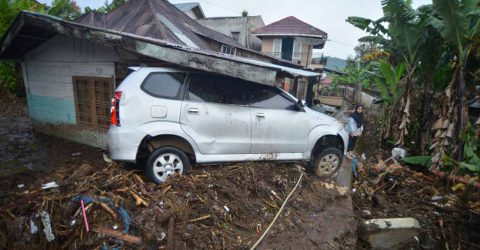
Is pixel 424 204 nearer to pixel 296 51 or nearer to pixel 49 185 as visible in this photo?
pixel 49 185

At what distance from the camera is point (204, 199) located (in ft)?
11.5

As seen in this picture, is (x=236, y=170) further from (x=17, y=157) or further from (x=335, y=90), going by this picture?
(x=335, y=90)

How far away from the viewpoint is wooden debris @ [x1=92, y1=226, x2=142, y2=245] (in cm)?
268

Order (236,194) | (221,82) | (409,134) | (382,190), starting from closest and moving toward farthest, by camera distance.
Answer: (236,194) < (221,82) < (382,190) < (409,134)

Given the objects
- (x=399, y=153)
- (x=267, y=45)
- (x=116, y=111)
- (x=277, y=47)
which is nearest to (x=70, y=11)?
(x=267, y=45)

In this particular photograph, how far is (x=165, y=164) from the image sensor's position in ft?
12.6

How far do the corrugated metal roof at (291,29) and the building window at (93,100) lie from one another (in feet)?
62.4

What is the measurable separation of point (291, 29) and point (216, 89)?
67.5 ft

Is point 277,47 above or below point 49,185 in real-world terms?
above

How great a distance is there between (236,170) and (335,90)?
17.7 m

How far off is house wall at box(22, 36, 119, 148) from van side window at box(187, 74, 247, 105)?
234 centimetres

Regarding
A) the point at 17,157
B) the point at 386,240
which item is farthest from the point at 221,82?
the point at 17,157

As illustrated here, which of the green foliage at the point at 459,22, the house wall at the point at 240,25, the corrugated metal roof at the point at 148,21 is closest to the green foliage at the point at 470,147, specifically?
the green foliage at the point at 459,22

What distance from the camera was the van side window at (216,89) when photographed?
13.2ft
